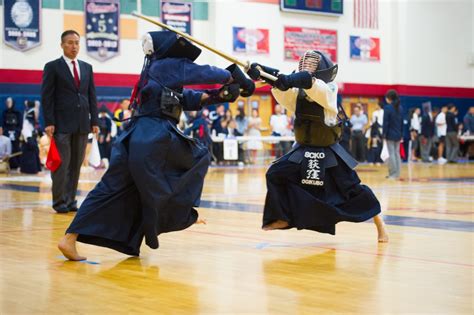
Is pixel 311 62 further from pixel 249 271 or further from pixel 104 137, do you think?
pixel 104 137

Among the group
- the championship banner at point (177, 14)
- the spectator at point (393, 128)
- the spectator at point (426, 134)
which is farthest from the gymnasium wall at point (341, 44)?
the spectator at point (393, 128)

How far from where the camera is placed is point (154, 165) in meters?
5.95

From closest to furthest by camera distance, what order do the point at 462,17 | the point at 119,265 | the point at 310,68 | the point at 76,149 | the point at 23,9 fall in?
the point at 119,265 → the point at 310,68 → the point at 76,149 → the point at 23,9 → the point at 462,17

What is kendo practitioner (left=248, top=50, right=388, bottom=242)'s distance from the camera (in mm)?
6957

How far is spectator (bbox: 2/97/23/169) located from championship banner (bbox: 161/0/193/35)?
6043 mm

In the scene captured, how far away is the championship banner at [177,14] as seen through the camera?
27406 mm

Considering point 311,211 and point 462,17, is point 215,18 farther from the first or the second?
point 311,211

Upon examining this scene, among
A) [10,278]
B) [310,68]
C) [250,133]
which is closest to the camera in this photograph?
[10,278]

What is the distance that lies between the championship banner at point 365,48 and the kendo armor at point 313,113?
82.9 feet

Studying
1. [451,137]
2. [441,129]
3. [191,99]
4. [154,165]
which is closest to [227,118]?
[451,137]

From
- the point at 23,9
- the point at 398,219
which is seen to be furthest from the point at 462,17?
the point at 398,219

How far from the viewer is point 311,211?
273 inches

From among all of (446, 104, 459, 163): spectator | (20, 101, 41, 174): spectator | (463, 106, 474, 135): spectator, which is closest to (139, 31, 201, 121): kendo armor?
(20, 101, 41, 174): spectator

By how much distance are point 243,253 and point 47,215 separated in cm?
387
